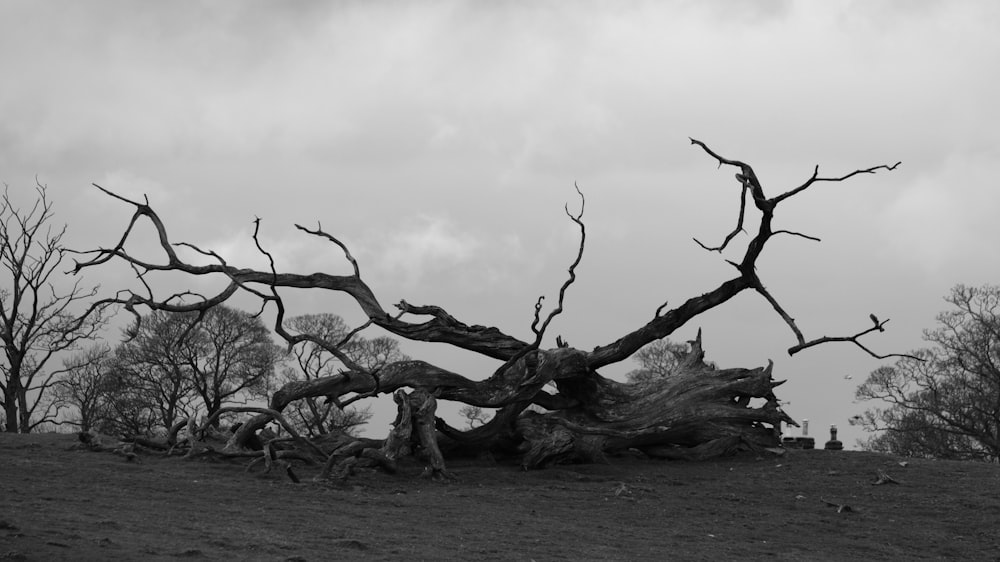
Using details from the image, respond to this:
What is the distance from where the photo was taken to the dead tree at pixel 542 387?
21.0 m

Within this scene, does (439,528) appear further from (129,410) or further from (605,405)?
(129,410)

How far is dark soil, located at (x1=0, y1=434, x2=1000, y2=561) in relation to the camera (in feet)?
44.8

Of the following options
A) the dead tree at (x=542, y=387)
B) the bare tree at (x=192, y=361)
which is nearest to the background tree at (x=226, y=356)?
the bare tree at (x=192, y=361)

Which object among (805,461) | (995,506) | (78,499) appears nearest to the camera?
(78,499)

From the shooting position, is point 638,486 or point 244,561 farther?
point 638,486

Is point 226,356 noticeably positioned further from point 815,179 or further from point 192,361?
point 815,179

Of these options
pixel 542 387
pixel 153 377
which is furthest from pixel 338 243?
pixel 153 377

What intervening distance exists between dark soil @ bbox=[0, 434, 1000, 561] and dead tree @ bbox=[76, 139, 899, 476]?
0.63m

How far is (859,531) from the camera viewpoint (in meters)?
17.6

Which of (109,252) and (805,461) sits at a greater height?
(109,252)

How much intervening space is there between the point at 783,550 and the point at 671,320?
8.19 meters

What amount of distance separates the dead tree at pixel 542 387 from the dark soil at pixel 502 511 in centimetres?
63

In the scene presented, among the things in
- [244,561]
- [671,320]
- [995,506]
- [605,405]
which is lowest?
[244,561]

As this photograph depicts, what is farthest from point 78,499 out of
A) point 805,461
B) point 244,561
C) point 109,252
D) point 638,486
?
point 805,461
